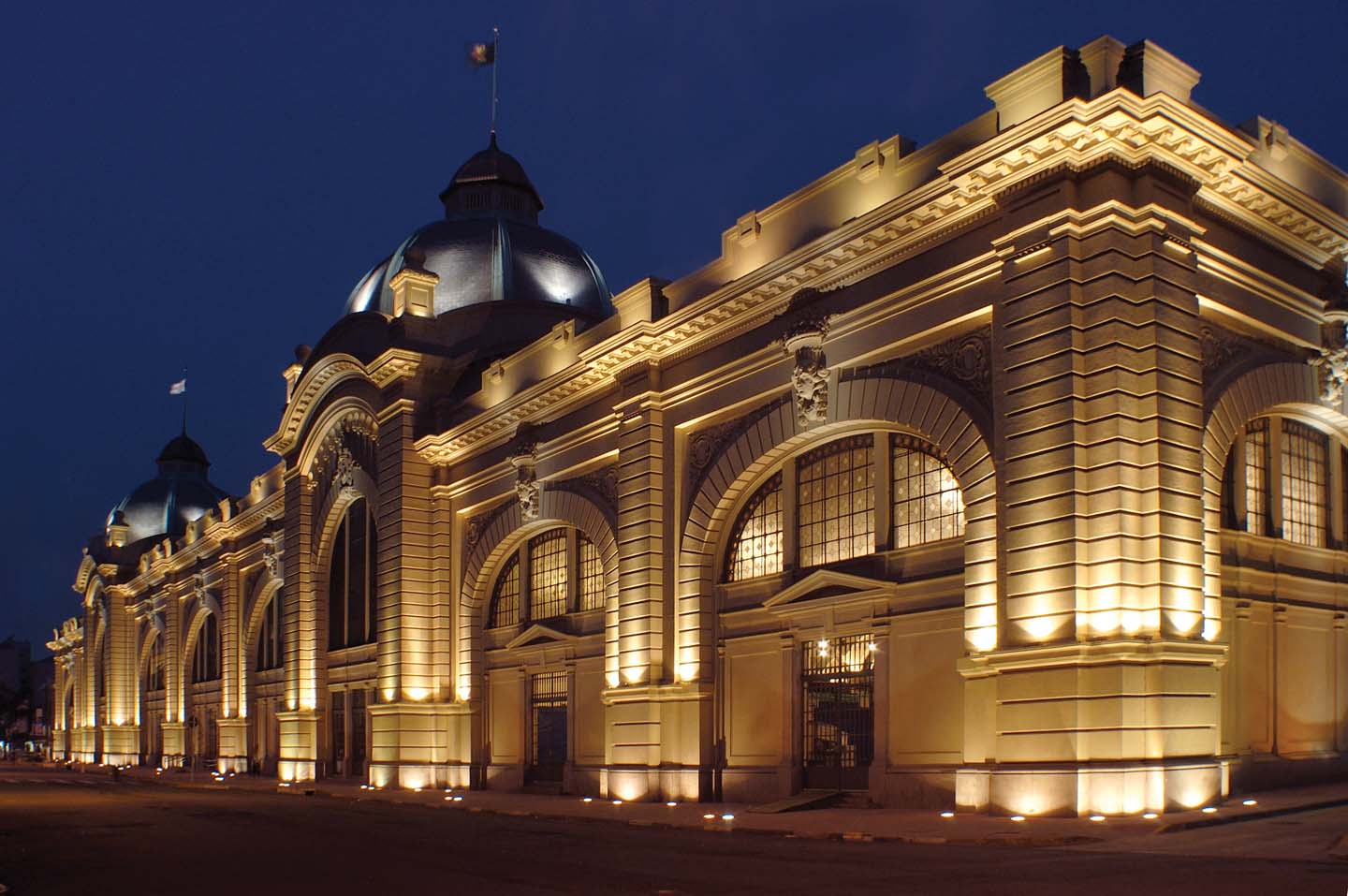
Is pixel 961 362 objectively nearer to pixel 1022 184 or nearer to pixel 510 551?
pixel 1022 184

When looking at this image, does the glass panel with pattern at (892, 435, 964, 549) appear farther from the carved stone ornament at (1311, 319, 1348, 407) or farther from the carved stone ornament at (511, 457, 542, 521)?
the carved stone ornament at (511, 457, 542, 521)

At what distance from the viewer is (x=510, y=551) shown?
3931cm

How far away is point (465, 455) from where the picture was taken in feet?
136

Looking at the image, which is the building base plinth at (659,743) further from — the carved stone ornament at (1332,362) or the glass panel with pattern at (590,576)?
the carved stone ornament at (1332,362)

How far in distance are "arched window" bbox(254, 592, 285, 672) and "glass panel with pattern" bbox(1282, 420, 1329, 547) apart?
43.7 metres

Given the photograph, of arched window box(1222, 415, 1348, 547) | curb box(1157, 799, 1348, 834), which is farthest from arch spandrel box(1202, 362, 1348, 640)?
curb box(1157, 799, 1348, 834)

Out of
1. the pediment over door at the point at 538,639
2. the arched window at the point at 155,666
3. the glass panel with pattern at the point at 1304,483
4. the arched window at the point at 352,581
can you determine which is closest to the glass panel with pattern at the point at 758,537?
the pediment over door at the point at 538,639

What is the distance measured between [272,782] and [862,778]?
28.7 m

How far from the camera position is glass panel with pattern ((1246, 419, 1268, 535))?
23500 mm

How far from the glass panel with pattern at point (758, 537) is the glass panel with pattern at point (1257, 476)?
9.28m

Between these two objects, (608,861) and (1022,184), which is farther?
(1022,184)

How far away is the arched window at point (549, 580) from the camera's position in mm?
35438

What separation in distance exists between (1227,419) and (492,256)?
109 feet

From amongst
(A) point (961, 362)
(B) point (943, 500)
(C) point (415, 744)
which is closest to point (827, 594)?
(B) point (943, 500)
